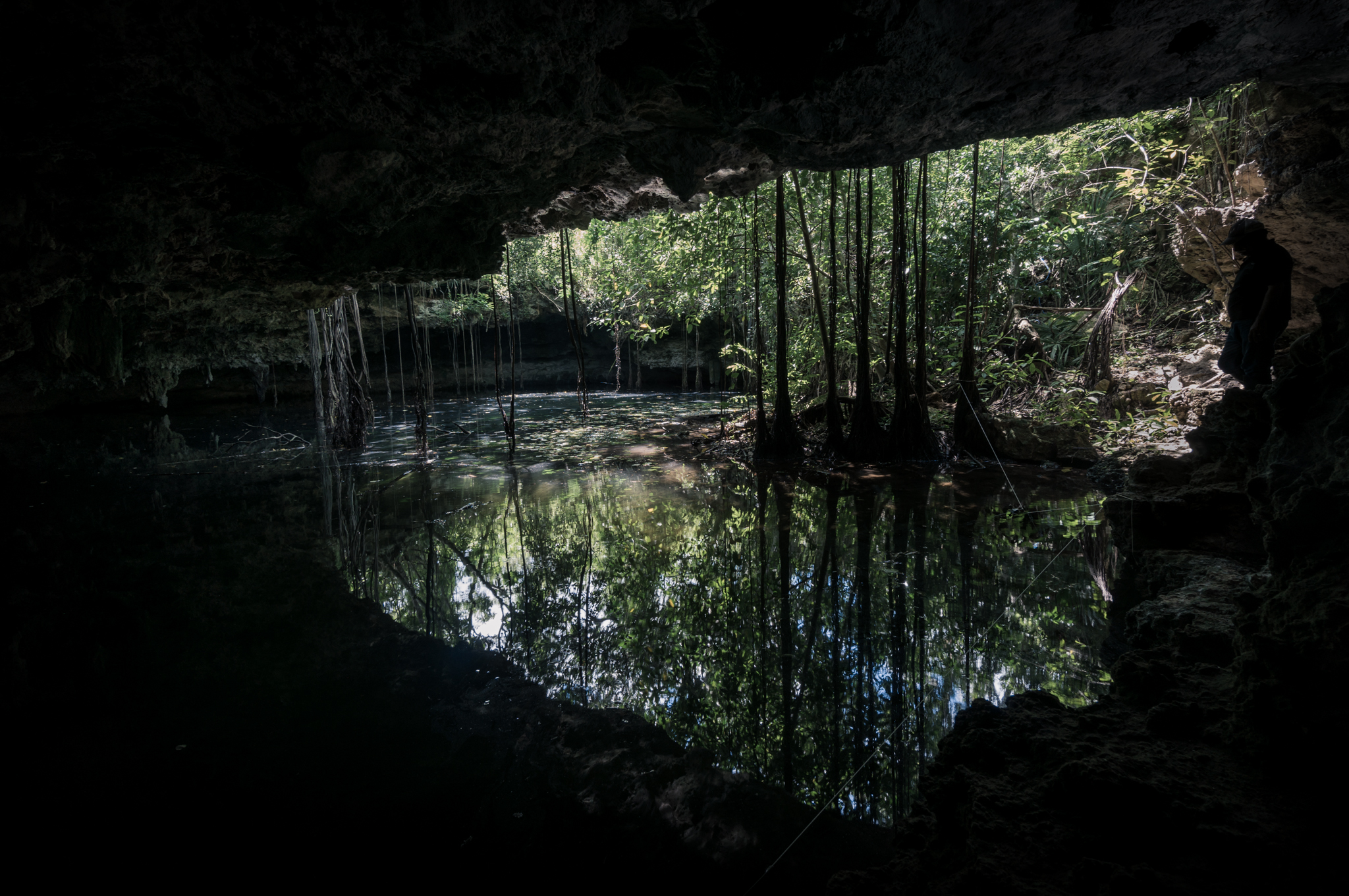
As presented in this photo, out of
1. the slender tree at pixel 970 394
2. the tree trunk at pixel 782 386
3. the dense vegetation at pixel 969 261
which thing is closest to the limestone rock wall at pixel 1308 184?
the dense vegetation at pixel 969 261

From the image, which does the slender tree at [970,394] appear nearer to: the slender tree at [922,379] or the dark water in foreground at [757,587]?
the slender tree at [922,379]

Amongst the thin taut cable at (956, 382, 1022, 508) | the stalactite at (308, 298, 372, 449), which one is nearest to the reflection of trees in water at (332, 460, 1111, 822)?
the thin taut cable at (956, 382, 1022, 508)

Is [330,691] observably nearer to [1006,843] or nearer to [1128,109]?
[1006,843]

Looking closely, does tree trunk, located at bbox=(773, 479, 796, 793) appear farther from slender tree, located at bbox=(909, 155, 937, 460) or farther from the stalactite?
the stalactite

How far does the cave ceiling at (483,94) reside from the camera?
2615 mm

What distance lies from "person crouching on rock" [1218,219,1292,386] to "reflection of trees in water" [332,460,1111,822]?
130 centimetres

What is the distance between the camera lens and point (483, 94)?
3.19m

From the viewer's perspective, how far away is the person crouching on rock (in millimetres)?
3268

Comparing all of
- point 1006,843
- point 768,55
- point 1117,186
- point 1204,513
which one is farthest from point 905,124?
point 1117,186

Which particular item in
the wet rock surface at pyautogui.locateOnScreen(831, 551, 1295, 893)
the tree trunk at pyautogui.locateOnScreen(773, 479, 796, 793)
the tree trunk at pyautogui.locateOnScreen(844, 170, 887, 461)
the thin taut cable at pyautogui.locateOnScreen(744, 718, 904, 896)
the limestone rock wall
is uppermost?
the limestone rock wall

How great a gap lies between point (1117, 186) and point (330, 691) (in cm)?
886

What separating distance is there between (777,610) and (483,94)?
10.0 ft

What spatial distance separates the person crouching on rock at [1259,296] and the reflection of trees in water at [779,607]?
1.30 m

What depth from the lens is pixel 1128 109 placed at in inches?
141
